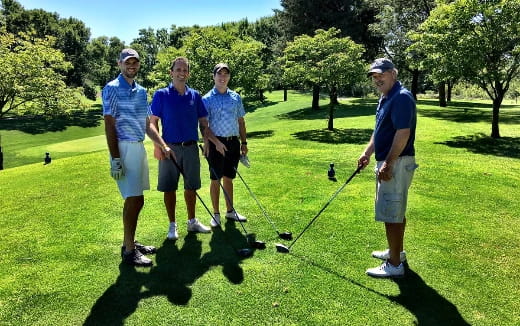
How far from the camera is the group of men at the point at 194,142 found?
4148 millimetres

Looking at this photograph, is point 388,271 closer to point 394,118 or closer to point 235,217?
point 394,118

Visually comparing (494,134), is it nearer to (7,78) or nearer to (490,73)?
(490,73)

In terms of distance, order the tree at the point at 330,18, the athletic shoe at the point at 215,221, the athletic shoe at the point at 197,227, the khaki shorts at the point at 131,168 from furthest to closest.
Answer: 1. the tree at the point at 330,18
2. the athletic shoe at the point at 215,221
3. the athletic shoe at the point at 197,227
4. the khaki shorts at the point at 131,168

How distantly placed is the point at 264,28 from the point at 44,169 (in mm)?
48429

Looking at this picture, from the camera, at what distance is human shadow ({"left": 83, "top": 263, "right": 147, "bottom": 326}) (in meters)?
3.74

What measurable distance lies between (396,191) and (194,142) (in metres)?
2.77

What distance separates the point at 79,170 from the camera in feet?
36.1

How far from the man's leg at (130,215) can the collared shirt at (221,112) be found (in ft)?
5.51

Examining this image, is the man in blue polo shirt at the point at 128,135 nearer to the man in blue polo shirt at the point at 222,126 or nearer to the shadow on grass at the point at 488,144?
the man in blue polo shirt at the point at 222,126

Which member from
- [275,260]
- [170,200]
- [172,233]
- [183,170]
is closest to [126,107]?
[183,170]

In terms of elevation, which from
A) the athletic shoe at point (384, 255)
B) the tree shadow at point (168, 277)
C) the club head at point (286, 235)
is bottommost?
the tree shadow at point (168, 277)

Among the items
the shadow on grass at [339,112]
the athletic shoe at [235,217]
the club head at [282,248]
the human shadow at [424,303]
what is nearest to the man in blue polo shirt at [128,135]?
the club head at [282,248]

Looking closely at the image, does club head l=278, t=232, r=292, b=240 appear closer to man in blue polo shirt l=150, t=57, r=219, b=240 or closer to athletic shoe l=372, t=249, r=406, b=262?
athletic shoe l=372, t=249, r=406, b=262

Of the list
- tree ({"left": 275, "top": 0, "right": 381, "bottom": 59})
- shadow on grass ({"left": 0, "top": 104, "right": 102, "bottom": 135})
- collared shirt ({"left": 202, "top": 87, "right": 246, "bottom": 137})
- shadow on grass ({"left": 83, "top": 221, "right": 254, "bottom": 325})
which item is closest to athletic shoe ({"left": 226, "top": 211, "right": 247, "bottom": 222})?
shadow on grass ({"left": 83, "top": 221, "right": 254, "bottom": 325})
